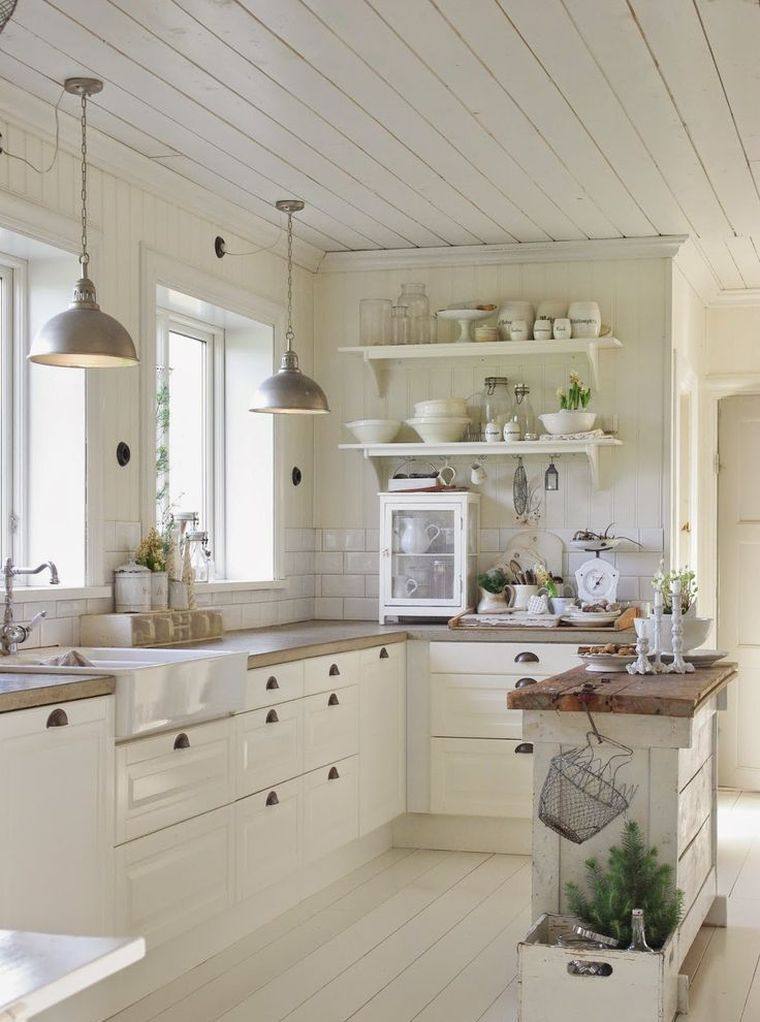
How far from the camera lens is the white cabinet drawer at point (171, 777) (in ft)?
11.3

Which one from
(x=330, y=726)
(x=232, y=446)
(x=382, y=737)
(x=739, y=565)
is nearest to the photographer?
(x=330, y=726)

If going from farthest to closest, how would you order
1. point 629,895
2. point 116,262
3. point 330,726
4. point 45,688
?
point 330,726 → point 116,262 → point 629,895 → point 45,688

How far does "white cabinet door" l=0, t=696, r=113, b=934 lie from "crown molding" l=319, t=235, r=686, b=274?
3.36 meters

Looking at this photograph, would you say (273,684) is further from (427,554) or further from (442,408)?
(442,408)

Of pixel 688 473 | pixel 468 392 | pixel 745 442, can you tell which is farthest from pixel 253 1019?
pixel 745 442

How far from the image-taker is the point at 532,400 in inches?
237

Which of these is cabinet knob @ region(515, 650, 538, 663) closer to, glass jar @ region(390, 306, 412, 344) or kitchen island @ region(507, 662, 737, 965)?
glass jar @ region(390, 306, 412, 344)

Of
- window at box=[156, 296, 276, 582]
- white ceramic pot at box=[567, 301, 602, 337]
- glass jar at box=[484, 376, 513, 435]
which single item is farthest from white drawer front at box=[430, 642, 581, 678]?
white ceramic pot at box=[567, 301, 602, 337]

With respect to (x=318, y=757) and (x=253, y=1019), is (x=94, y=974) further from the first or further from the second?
(x=318, y=757)

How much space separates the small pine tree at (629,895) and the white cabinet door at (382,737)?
1820 mm

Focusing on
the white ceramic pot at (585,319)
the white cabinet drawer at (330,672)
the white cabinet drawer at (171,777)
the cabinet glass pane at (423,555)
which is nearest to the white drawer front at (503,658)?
the cabinet glass pane at (423,555)

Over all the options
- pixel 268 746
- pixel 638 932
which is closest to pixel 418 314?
pixel 268 746

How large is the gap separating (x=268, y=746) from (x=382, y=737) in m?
1.07

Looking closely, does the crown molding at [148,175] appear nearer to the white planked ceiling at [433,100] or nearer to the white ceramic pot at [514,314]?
the white planked ceiling at [433,100]
